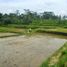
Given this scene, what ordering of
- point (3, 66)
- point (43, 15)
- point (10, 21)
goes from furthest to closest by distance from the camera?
point (43, 15), point (10, 21), point (3, 66)

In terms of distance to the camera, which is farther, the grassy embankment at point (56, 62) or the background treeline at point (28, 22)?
the background treeline at point (28, 22)

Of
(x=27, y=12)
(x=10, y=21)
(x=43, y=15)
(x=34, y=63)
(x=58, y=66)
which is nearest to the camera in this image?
(x=58, y=66)

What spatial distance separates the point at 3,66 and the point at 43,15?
217ft

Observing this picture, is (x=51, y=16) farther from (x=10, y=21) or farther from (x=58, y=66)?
(x=58, y=66)

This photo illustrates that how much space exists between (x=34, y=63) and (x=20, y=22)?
38404 mm

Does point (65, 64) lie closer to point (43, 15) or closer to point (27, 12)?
point (27, 12)

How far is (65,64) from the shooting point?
682cm

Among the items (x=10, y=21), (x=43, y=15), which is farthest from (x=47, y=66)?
(x=43, y=15)

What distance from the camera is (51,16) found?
244 feet

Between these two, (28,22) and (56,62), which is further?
(28,22)

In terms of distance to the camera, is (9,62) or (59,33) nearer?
(9,62)

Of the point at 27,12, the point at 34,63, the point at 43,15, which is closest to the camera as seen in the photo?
the point at 34,63

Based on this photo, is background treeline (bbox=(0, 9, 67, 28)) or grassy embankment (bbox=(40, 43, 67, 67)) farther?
background treeline (bbox=(0, 9, 67, 28))

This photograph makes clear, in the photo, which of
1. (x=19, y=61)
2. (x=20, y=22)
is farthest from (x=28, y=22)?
(x=19, y=61)
